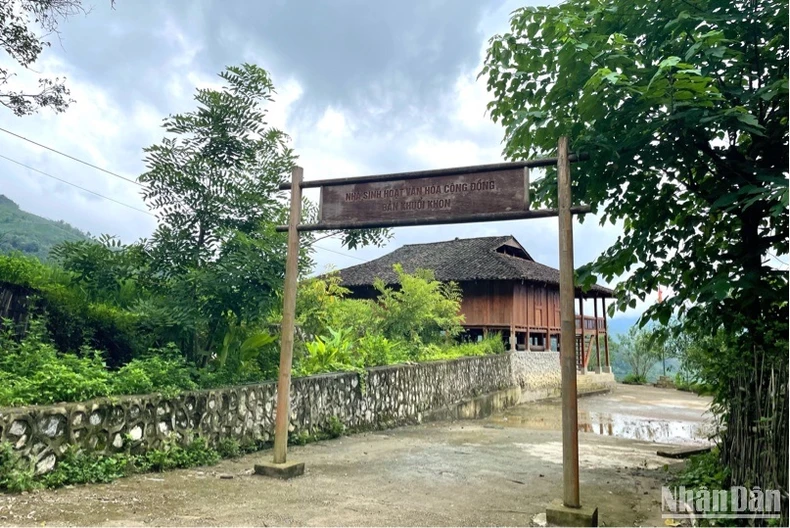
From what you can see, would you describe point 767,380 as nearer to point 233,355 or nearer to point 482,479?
point 482,479

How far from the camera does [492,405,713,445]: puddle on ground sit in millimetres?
12516

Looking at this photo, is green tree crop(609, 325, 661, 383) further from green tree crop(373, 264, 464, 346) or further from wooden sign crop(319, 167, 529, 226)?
wooden sign crop(319, 167, 529, 226)

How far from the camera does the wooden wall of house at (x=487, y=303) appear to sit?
22.9 m

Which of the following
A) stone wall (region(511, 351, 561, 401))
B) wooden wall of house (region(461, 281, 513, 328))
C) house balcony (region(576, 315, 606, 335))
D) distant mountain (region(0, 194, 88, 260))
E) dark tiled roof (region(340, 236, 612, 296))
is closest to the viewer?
stone wall (region(511, 351, 561, 401))

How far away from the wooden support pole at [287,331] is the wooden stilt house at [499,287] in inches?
660

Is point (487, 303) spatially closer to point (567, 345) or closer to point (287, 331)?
point (287, 331)

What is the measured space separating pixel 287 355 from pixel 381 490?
1.79m

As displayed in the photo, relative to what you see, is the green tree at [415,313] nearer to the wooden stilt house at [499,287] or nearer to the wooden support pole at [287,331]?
the wooden stilt house at [499,287]

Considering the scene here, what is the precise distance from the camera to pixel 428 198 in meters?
5.90

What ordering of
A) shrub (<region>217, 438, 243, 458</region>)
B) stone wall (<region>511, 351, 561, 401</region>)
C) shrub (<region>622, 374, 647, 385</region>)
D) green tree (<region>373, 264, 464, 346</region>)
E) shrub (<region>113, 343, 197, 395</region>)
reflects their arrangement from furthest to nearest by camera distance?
shrub (<region>622, 374, 647, 385</region>) < stone wall (<region>511, 351, 561, 401</region>) < green tree (<region>373, 264, 464, 346</region>) < shrub (<region>217, 438, 243, 458</region>) < shrub (<region>113, 343, 197, 395</region>)

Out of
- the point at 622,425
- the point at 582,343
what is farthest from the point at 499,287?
the point at 622,425

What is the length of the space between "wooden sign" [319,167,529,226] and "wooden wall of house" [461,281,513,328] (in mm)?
17356

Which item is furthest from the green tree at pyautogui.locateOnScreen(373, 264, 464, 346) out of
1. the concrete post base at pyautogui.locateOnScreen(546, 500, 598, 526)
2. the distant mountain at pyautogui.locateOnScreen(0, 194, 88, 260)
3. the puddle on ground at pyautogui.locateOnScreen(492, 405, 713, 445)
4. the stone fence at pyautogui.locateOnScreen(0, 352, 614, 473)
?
the distant mountain at pyautogui.locateOnScreen(0, 194, 88, 260)

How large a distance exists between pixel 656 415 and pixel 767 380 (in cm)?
1470
